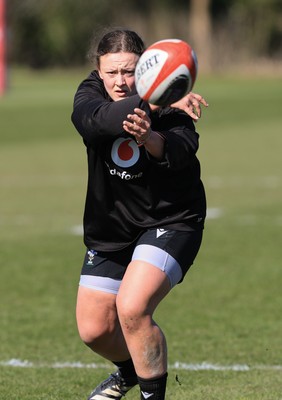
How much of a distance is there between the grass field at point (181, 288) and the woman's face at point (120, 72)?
1995mm

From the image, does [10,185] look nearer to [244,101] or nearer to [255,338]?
[255,338]

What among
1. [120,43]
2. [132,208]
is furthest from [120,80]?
[132,208]

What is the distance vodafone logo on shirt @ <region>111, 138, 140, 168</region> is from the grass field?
1.65 meters

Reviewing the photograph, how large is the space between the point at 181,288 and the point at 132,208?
187 inches

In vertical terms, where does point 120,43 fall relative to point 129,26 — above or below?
above

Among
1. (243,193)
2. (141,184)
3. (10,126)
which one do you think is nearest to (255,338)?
(141,184)

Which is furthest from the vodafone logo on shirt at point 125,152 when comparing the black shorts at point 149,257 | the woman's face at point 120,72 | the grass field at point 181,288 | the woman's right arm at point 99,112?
the grass field at point 181,288

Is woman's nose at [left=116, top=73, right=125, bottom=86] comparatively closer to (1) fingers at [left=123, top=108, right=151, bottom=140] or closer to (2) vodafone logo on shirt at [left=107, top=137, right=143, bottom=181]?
(2) vodafone logo on shirt at [left=107, top=137, right=143, bottom=181]

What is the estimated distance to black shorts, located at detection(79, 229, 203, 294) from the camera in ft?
19.8

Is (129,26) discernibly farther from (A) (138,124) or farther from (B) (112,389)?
(A) (138,124)

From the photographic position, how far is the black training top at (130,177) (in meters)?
5.95

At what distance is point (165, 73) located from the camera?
18.1 feet

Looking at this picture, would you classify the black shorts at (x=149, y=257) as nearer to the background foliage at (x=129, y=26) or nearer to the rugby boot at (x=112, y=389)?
the rugby boot at (x=112, y=389)

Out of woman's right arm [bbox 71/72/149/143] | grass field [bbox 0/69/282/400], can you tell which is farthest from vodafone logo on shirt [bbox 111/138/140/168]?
grass field [bbox 0/69/282/400]
